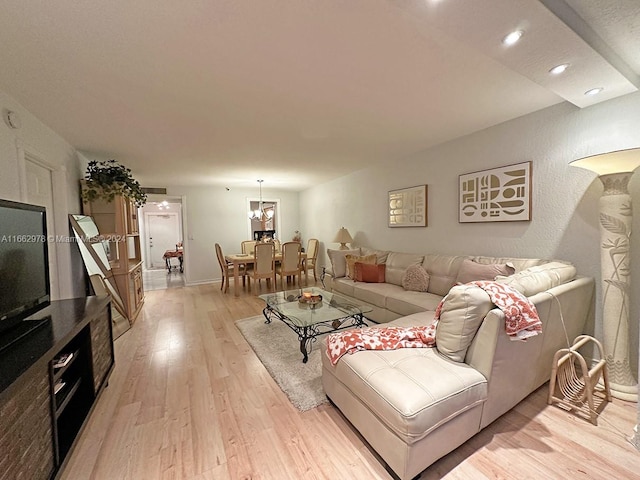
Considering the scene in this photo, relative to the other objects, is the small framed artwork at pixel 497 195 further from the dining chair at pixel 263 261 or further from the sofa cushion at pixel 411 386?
the dining chair at pixel 263 261

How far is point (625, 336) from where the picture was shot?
6.19ft

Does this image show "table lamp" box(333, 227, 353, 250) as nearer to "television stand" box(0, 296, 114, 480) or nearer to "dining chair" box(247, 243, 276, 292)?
"dining chair" box(247, 243, 276, 292)

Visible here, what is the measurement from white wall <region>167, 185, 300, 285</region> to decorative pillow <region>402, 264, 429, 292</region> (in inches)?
178

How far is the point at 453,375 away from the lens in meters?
1.38

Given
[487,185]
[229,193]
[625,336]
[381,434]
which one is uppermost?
[229,193]

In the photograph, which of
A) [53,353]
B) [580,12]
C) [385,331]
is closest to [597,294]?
[385,331]

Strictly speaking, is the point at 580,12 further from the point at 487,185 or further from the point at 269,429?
the point at 269,429

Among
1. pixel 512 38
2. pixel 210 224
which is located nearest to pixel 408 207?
pixel 512 38

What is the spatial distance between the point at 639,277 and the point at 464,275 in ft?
3.92

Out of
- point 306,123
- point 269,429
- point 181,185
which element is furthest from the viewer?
point 181,185

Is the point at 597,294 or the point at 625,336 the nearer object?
the point at 625,336

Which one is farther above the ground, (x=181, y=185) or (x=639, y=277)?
(x=181, y=185)

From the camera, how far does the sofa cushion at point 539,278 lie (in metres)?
1.65

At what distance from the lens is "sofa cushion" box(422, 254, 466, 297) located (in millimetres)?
2987
